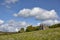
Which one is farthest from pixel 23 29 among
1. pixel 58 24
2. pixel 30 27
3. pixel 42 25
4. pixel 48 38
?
pixel 48 38

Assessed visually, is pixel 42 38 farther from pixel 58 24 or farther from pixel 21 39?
pixel 58 24

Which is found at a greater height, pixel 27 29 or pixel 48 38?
pixel 27 29

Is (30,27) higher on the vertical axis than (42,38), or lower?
higher

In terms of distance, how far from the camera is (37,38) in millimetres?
36812

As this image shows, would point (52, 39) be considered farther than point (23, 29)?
No

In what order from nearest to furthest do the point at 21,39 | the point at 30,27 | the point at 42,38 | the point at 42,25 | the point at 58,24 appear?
the point at 21,39
the point at 42,38
the point at 42,25
the point at 30,27
the point at 58,24

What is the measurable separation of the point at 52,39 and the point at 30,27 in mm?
61075

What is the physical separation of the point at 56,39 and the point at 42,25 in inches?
2126

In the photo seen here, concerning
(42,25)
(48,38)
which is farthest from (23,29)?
(48,38)

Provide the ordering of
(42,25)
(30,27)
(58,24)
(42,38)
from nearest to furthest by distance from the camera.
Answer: (42,38) → (42,25) → (30,27) → (58,24)

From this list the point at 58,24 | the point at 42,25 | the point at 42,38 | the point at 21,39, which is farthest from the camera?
the point at 58,24

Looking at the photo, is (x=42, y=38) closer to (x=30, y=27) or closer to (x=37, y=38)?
(x=37, y=38)

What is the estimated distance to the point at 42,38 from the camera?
121 ft

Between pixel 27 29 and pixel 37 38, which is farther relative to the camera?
pixel 27 29
